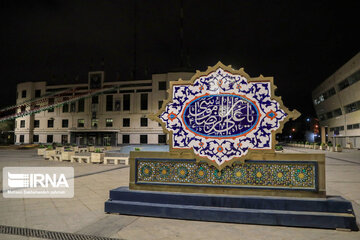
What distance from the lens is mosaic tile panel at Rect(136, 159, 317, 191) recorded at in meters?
4.84

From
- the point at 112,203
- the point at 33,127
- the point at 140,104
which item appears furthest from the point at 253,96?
the point at 33,127

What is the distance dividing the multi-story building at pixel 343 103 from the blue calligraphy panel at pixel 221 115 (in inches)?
1726

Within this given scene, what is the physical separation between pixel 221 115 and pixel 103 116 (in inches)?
2029

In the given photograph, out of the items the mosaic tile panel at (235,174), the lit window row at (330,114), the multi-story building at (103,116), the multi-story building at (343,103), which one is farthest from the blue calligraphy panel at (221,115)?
the lit window row at (330,114)

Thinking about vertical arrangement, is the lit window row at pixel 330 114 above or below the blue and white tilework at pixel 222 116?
above

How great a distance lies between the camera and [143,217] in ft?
17.3

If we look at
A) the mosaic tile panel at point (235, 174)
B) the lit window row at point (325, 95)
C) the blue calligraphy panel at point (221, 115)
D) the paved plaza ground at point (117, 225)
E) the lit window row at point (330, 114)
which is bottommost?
the paved plaza ground at point (117, 225)

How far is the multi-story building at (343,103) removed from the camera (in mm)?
41812

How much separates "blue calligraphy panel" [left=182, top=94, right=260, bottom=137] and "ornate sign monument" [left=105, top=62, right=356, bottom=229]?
20 millimetres

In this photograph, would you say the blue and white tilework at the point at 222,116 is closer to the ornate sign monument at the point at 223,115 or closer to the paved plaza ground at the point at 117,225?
the ornate sign monument at the point at 223,115

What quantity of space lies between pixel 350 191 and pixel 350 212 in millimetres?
4354

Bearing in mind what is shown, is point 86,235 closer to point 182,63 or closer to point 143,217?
point 143,217

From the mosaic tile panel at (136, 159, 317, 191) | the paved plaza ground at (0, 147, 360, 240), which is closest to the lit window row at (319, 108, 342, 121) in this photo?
the paved plaza ground at (0, 147, 360, 240)

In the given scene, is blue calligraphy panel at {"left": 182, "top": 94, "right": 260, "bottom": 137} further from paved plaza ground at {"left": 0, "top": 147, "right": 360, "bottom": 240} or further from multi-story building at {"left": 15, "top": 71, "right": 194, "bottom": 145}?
multi-story building at {"left": 15, "top": 71, "right": 194, "bottom": 145}
